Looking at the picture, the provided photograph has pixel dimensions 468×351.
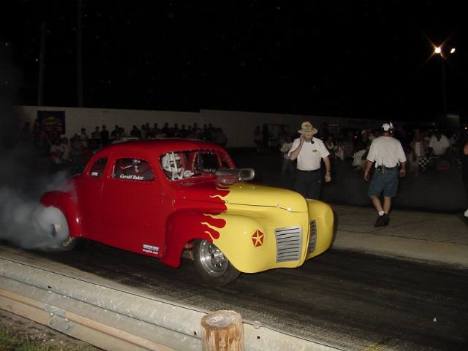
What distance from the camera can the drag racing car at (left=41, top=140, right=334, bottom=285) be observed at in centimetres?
638

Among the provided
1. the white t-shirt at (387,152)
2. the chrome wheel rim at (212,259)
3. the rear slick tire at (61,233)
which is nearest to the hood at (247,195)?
the chrome wheel rim at (212,259)

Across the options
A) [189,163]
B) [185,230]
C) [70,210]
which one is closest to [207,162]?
[189,163]

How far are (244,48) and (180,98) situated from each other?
30.0 ft

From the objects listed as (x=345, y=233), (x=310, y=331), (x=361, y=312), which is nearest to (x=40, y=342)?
(x=310, y=331)

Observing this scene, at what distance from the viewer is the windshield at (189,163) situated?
7609 mm

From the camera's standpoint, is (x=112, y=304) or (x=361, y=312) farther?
(x=361, y=312)

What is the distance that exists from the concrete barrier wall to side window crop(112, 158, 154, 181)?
18377 mm

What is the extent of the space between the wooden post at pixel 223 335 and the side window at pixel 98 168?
194 inches

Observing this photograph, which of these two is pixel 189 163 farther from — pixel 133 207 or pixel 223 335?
pixel 223 335

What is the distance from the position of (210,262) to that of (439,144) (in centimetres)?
1487

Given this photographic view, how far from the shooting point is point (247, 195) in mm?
6852

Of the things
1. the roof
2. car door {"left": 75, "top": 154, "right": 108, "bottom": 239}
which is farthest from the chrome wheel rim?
car door {"left": 75, "top": 154, "right": 108, "bottom": 239}

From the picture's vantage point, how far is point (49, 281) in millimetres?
5383

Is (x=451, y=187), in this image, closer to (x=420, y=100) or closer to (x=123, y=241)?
(x=123, y=241)
